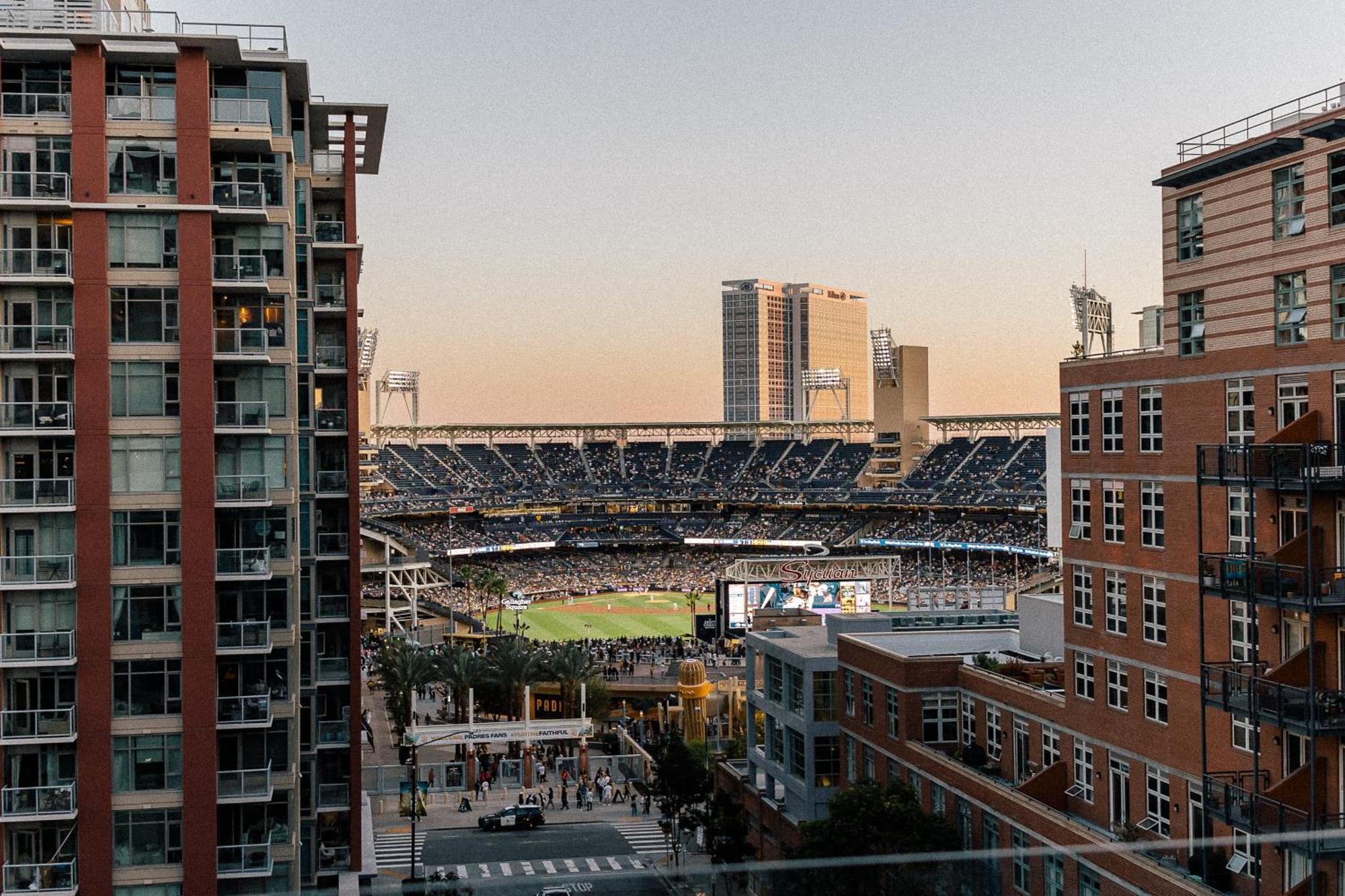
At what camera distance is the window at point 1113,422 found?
959 inches

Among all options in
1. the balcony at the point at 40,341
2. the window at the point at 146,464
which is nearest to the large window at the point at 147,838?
the window at the point at 146,464

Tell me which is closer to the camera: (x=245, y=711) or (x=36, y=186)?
(x=36, y=186)

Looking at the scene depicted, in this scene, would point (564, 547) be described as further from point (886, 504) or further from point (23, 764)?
point (23, 764)

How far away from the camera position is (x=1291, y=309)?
20.0 metres

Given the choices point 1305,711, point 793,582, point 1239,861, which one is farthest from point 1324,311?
point 793,582

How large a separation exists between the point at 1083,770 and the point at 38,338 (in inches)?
775

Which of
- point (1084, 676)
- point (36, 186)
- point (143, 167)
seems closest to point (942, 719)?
point (1084, 676)

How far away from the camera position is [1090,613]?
25641mm

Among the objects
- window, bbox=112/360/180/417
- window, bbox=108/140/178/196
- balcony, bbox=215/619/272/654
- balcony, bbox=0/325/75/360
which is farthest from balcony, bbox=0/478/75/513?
window, bbox=108/140/178/196

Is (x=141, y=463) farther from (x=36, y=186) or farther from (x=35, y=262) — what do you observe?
(x=36, y=186)

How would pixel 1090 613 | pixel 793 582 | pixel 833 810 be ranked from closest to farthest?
pixel 1090 613
pixel 833 810
pixel 793 582

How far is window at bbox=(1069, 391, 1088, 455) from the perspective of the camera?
25.8 m

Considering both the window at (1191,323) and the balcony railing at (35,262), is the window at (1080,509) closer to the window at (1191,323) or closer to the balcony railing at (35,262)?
the window at (1191,323)

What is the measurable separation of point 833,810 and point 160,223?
687 inches
